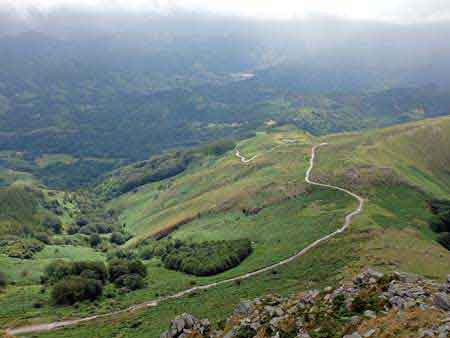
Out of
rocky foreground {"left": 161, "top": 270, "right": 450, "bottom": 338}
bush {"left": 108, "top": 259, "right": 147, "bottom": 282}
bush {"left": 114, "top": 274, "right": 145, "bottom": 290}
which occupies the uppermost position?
rocky foreground {"left": 161, "top": 270, "right": 450, "bottom": 338}

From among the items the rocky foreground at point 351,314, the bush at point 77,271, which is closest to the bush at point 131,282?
the bush at point 77,271

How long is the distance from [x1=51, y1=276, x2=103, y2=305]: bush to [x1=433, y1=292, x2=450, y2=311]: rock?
10618cm

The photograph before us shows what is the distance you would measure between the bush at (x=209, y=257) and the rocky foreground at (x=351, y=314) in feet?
274

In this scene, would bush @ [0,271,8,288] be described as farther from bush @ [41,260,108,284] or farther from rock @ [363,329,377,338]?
rock @ [363,329,377,338]

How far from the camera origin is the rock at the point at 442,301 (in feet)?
167

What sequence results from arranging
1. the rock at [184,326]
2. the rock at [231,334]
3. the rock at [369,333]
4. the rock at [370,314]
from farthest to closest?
the rock at [184,326] < the rock at [231,334] < the rock at [370,314] < the rock at [369,333]

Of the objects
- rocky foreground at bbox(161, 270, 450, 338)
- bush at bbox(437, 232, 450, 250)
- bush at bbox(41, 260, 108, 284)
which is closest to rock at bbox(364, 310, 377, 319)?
rocky foreground at bbox(161, 270, 450, 338)

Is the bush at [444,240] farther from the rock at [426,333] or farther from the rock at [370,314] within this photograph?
the rock at [426,333]

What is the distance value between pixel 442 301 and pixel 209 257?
4680 inches

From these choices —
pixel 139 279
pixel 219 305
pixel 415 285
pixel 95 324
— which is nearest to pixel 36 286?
pixel 139 279

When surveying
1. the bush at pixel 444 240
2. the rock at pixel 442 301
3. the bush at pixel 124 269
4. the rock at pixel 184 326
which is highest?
the rock at pixel 442 301

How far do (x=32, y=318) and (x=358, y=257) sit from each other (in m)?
86.3

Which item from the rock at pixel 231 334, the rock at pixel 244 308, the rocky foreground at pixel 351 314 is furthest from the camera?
the rock at pixel 244 308

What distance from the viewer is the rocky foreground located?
47969 millimetres
